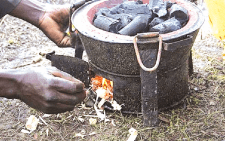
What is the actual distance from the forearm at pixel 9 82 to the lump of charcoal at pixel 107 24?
4.11ft

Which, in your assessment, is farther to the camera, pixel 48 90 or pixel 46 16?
pixel 46 16

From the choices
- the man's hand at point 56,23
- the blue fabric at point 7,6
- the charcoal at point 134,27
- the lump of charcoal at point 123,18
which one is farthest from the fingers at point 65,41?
the charcoal at point 134,27

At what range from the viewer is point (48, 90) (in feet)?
6.28

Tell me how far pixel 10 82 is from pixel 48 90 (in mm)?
346

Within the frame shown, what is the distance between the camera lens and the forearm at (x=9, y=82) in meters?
2.02

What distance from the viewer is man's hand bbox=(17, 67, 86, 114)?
6.28ft

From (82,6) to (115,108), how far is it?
1.38 m

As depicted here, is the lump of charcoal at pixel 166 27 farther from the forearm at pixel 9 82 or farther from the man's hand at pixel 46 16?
the forearm at pixel 9 82

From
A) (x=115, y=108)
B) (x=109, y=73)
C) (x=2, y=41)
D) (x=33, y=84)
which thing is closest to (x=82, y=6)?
(x=109, y=73)

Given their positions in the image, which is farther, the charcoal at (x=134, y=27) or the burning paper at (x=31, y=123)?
the burning paper at (x=31, y=123)

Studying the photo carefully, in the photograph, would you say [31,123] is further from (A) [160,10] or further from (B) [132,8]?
(A) [160,10]

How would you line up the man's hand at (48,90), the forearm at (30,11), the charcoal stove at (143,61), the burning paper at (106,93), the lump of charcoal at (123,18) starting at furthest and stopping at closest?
the forearm at (30,11)
the burning paper at (106,93)
the lump of charcoal at (123,18)
the charcoal stove at (143,61)
the man's hand at (48,90)

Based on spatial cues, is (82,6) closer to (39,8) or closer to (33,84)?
(39,8)

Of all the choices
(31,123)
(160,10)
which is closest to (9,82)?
(31,123)
